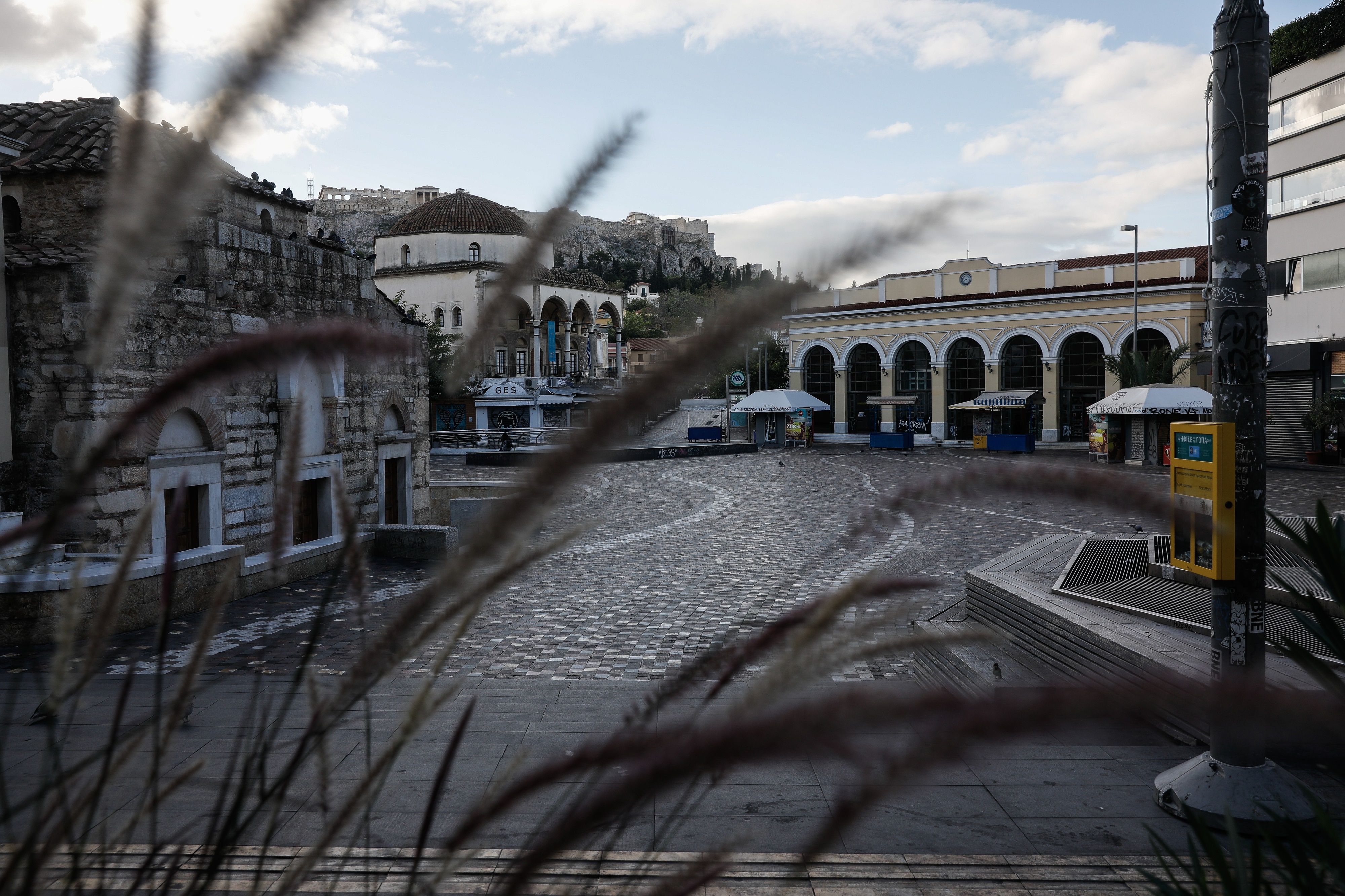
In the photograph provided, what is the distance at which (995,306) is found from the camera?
1639 inches

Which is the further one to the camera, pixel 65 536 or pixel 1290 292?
pixel 1290 292

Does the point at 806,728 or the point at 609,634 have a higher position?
the point at 806,728

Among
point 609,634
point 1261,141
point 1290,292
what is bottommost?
point 609,634

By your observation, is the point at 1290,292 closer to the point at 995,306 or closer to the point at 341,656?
the point at 995,306

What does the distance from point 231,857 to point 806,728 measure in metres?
1.09

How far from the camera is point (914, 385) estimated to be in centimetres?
4516

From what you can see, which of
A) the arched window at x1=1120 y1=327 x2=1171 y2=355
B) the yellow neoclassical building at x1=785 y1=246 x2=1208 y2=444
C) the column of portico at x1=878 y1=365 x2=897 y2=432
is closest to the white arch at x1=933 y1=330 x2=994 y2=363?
the yellow neoclassical building at x1=785 y1=246 x2=1208 y2=444

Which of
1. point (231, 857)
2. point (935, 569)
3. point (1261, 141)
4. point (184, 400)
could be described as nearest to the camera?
point (184, 400)

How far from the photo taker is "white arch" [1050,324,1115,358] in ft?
129


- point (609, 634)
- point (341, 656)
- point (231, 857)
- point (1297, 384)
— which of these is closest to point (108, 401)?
point (341, 656)

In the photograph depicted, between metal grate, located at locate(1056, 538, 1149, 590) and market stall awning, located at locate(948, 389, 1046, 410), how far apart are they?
2938 cm

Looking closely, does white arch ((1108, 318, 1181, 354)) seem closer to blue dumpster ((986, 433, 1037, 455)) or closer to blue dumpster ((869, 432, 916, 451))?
blue dumpster ((986, 433, 1037, 455))

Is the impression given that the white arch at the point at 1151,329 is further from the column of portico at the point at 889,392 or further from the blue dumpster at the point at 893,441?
the column of portico at the point at 889,392

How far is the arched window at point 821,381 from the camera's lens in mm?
48156
